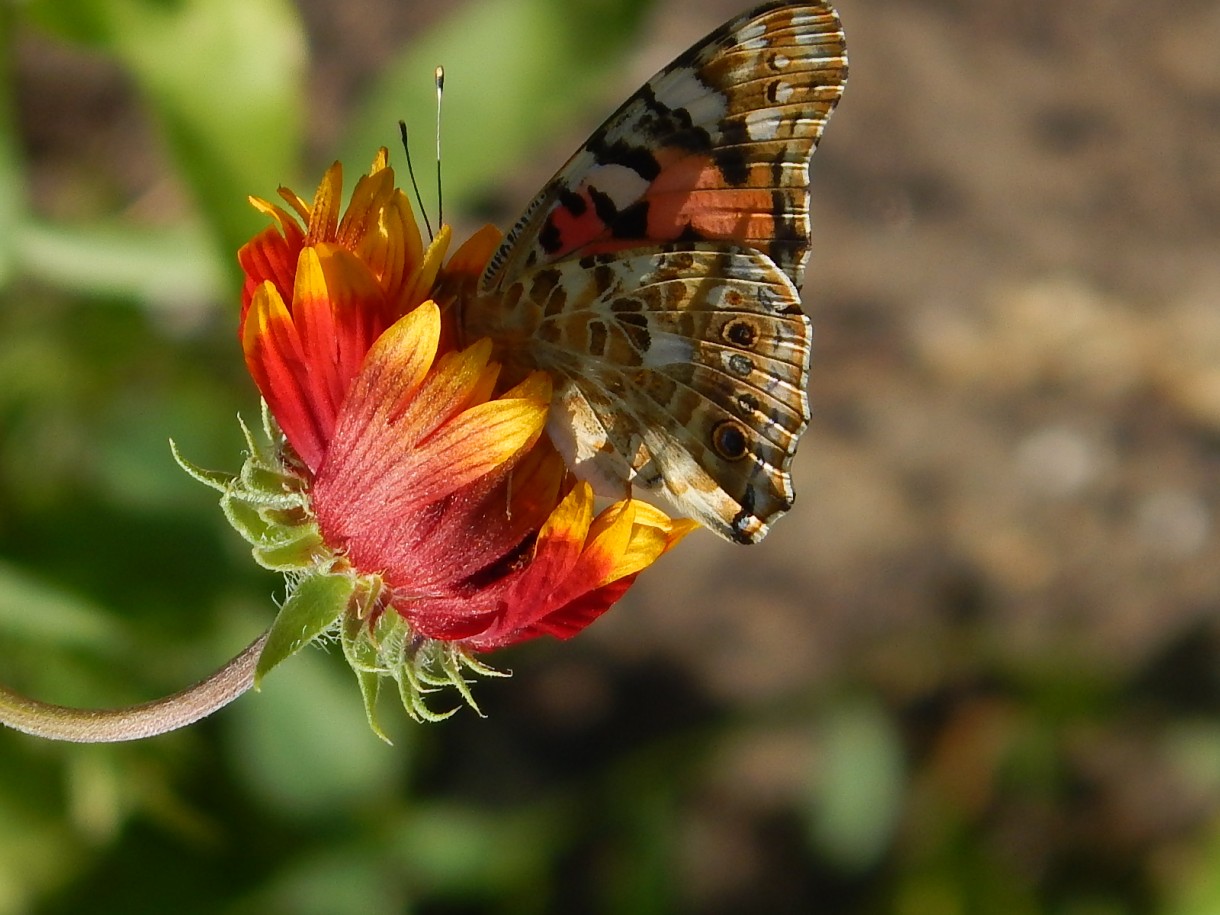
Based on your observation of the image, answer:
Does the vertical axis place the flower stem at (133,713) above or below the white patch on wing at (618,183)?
below

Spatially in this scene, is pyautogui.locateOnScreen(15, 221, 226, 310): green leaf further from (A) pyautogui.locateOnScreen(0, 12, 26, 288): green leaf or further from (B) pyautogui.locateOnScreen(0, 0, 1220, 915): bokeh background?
(A) pyautogui.locateOnScreen(0, 12, 26, 288): green leaf

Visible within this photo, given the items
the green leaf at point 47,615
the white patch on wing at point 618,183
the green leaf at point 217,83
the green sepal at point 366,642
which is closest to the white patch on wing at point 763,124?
the white patch on wing at point 618,183

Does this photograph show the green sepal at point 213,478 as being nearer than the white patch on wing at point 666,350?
Yes

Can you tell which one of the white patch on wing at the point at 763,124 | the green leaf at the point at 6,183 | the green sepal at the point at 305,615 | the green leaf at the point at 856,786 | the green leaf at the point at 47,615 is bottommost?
the green leaf at the point at 856,786

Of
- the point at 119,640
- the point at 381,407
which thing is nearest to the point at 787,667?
the point at 119,640

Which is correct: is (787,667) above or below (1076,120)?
below

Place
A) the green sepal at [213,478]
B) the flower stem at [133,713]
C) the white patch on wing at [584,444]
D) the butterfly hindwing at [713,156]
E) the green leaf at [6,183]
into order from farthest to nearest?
the green leaf at [6,183]
the white patch on wing at [584,444]
the butterfly hindwing at [713,156]
the green sepal at [213,478]
the flower stem at [133,713]

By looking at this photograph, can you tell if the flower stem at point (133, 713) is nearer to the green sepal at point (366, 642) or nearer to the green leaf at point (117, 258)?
the green sepal at point (366, 642)

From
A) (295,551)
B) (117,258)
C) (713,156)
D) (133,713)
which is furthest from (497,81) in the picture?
(133,713)

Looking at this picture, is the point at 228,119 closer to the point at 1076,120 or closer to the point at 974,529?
the point at 974,529
